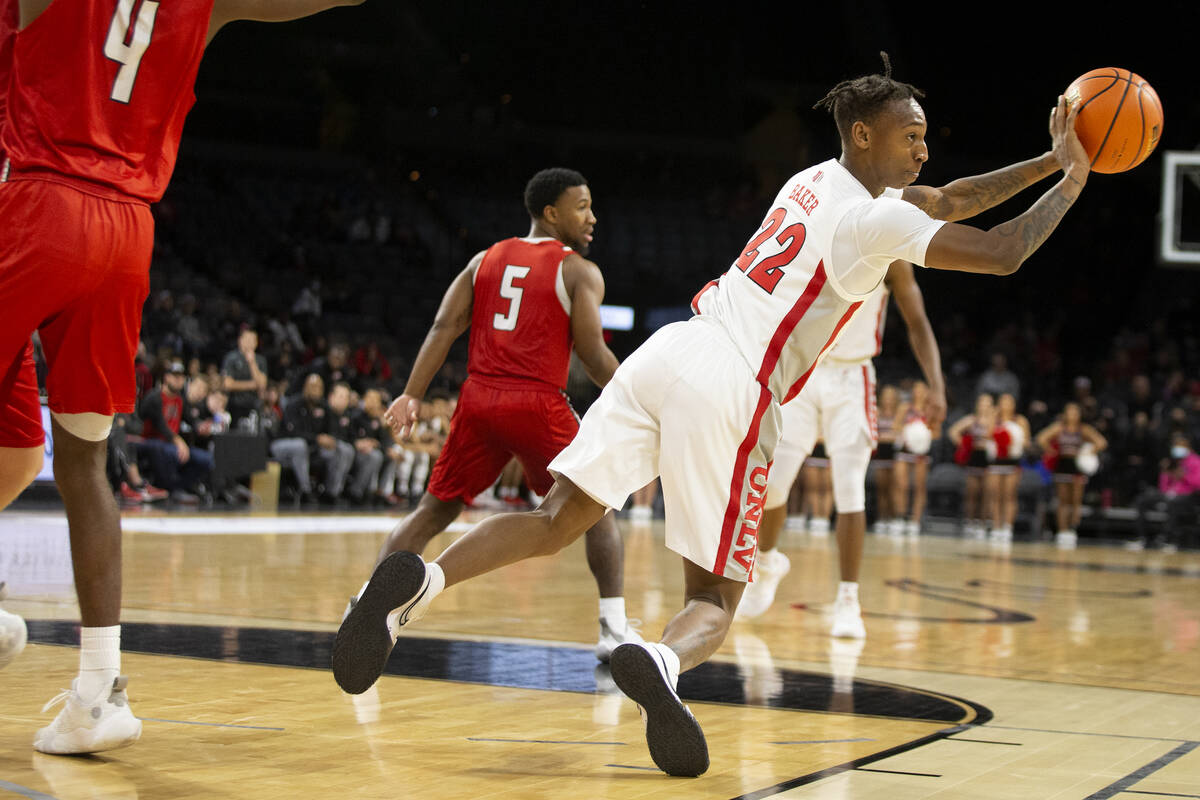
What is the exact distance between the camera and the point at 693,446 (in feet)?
10.8

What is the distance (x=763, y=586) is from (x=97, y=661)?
393 centimetres

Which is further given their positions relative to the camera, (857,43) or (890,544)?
(857,43)

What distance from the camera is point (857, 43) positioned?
906 inches

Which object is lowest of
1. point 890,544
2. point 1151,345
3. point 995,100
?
point 890,544

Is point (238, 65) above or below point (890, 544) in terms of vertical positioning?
above

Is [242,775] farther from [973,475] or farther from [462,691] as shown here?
[973,475]

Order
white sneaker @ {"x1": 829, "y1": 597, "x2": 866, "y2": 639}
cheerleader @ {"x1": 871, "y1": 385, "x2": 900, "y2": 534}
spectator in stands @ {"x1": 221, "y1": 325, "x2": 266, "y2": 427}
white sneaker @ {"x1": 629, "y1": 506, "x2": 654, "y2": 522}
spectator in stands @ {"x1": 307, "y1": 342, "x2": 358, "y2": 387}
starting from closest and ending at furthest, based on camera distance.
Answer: white sneaker @ {"x1": 829, "y1": 597, "x2": 866, "y2": 639}, spectator in stands @ {"x1": 221, "y1": 325, "x2": 266, "y2": 427}, white sneaker @ {"x1": 629, "y1": 506, "x2": 654, "y2": 522}, cheerleader @ {"x1": 871, "y1": 385, "x2": 900, "y2": 534}, spectator in stands @ {"x1": 307, "y1": 342, "x2": 358, "y2": 387}

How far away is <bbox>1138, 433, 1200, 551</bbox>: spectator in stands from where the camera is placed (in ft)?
49.1

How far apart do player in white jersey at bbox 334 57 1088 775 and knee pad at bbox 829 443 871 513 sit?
3.08m

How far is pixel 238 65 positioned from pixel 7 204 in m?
20.8

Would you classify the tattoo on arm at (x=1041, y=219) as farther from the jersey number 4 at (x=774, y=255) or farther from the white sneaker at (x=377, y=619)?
the white sneaker at (x=377, y=619)

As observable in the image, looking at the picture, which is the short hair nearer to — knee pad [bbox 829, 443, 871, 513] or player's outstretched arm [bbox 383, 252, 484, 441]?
player's outstretched arm [bbox 383, 252, 484, 441]

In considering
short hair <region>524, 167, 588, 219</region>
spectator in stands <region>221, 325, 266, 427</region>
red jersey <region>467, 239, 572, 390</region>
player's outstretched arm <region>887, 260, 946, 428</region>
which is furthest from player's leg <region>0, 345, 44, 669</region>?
spectator in stands <region>221, 325, 266, 427</region>

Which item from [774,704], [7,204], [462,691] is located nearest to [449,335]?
[462,691]
